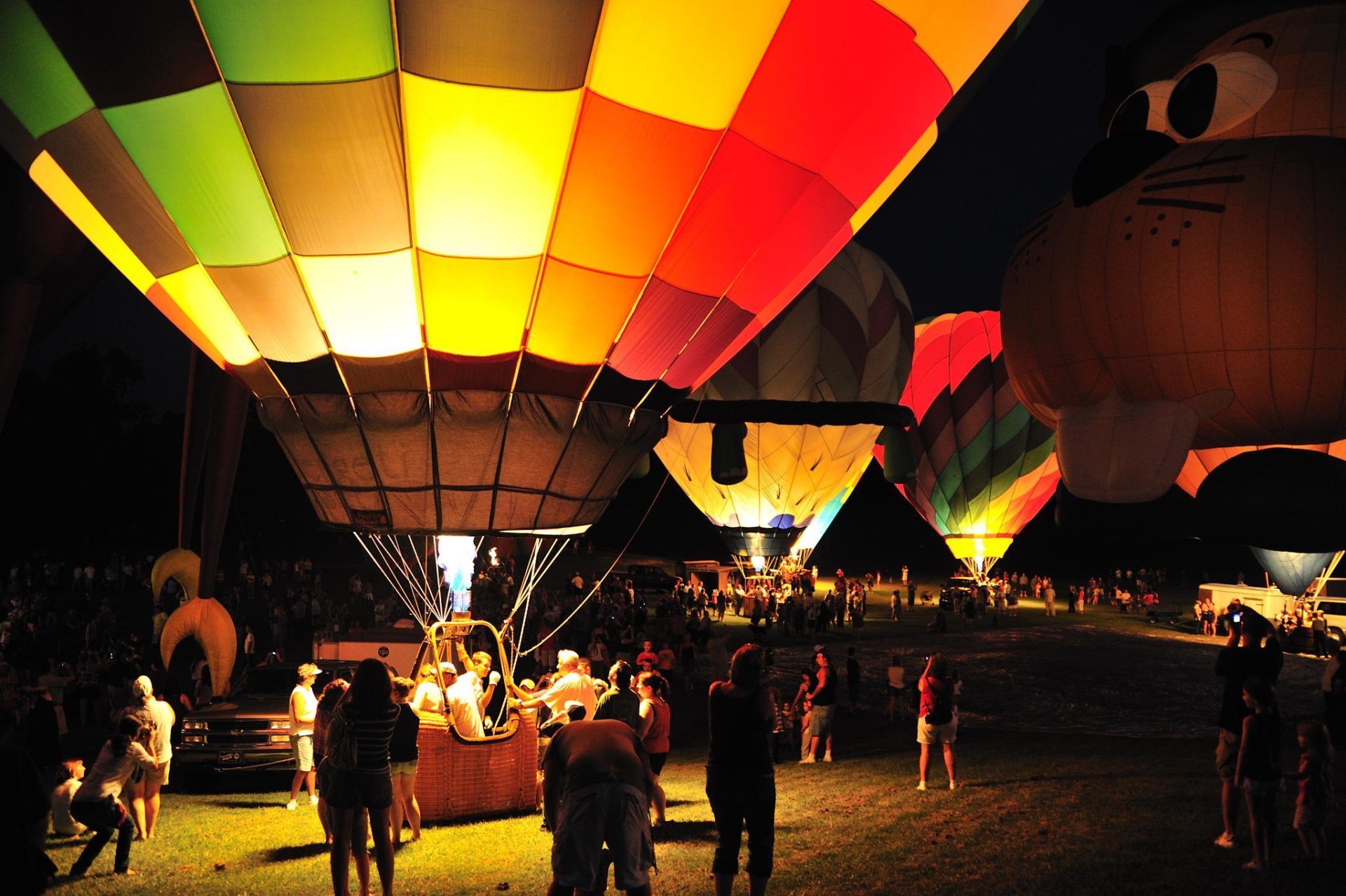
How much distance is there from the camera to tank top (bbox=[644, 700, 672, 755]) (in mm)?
5766

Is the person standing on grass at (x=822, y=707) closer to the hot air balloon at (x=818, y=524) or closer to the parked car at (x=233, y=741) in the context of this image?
the parked car at (x=233, y=741)

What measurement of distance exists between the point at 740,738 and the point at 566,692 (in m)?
2.50

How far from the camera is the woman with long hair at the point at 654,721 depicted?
18.7 ft

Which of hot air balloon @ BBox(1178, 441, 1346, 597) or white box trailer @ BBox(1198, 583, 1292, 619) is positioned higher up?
hot air balloon @ BBox(1178, 441, 1346, 597)

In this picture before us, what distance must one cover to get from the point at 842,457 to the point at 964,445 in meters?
3.29

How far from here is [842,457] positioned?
62.6 feet

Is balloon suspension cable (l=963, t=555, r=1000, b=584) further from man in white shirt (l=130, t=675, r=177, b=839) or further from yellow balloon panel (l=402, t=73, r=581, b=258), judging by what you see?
man in white shirt (l=130, t=675, r=177, b=839)

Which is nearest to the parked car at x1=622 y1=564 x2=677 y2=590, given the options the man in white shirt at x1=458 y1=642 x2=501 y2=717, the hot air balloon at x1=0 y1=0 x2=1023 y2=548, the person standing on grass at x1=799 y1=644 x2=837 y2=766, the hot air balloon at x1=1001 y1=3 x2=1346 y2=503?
the person standing on grass at x1=799 y1=644 x2=837 y2=766

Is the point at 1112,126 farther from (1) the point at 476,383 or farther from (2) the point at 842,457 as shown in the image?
(2) the point at 842,457

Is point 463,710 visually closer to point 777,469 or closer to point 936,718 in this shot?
point 936,718

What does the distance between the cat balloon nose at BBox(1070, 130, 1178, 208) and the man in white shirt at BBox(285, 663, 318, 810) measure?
5.39 meters

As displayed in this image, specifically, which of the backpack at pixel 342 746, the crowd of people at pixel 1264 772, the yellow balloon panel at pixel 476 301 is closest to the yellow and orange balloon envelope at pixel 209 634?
the yellow balloon panel at pixel 476 301

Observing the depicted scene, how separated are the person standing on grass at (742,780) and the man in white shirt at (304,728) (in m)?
3.22

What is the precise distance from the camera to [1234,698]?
17.0ft
